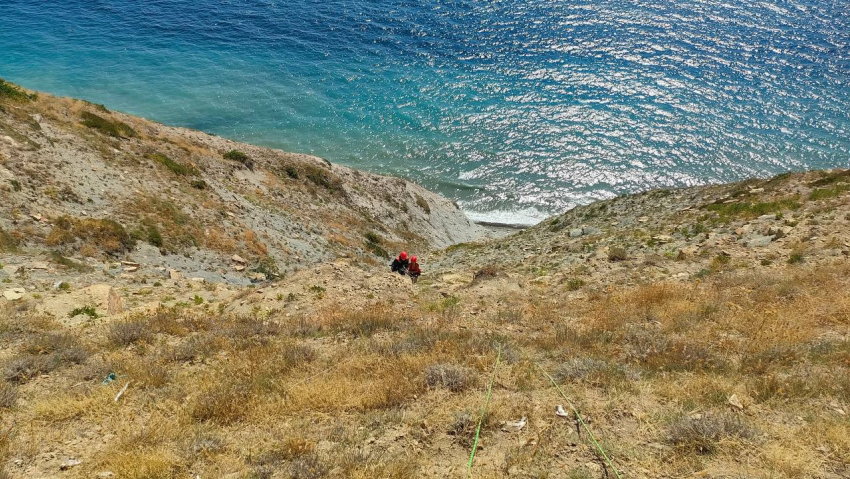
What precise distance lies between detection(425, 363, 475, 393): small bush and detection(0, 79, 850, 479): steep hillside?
0.05 metres

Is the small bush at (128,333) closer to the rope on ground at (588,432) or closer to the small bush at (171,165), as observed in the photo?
the rope on ground at (588,432)

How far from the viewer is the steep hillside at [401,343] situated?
6961 mm

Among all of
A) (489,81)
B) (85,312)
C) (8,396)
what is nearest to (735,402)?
(8,396)

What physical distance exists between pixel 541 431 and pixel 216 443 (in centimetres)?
527

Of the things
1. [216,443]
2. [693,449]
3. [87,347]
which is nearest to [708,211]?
[693,449]

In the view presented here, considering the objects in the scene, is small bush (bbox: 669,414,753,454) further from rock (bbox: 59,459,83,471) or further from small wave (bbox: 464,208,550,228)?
small wave (bbox: 464,208,550,228)

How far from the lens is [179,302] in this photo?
1539 cm

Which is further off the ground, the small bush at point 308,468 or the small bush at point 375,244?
the small bush at point 308,468

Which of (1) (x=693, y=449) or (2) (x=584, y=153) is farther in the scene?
(2) (x=584, y=153)

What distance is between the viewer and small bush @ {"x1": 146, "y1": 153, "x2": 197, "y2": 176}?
88.3 ft

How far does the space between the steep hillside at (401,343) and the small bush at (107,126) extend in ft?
7.92

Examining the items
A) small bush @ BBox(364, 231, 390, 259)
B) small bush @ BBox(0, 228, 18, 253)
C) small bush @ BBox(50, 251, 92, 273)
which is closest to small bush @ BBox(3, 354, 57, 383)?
small bush @ BBox(50, 251, 92, 273)

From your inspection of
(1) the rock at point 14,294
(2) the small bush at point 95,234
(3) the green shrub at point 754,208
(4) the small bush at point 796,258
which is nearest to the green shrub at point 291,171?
(2) the small bush at point 95,234

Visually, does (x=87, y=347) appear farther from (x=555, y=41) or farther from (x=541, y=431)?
(x=555, y=41)
